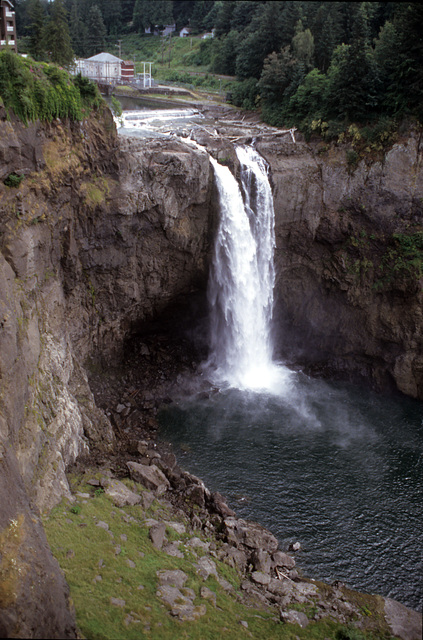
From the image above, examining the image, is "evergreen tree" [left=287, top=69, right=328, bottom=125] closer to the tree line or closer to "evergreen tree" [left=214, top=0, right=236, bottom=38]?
the tree line

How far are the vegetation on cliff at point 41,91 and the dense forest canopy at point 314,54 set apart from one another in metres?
6.15

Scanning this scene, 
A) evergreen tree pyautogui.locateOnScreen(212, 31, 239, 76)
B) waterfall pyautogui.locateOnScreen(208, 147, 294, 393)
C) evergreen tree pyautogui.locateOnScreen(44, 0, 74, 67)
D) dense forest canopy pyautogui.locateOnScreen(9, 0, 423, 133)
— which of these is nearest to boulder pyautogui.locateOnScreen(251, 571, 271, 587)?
waterfall pyautogui.locateOnScreen(208, 147, 294, 393)

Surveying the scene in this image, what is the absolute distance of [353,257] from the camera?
102 ft

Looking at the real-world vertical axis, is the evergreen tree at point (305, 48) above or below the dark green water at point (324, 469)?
above

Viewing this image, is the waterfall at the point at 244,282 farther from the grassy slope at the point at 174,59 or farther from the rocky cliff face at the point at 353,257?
the grassy slope at the point at 174,59

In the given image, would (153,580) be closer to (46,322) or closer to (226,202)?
(46,322)

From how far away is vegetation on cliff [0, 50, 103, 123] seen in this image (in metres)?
19.5

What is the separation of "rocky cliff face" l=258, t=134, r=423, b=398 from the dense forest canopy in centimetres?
341

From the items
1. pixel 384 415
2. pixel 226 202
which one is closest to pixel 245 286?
Answer: pixel 226 202

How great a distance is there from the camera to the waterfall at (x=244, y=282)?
29.4m

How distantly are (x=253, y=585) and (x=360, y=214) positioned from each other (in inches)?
867

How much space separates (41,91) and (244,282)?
A: 1523 cm

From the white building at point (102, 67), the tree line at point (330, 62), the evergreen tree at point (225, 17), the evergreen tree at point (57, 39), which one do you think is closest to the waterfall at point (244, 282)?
the tree line at point (330, 62)

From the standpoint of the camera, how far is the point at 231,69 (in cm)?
4994
